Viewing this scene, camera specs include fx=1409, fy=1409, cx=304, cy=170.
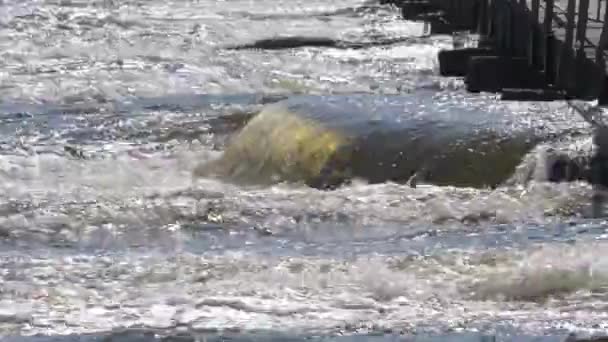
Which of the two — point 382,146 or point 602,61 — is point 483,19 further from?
point 382,146

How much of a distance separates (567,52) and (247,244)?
5.59 m

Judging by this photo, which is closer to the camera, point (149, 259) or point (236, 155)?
point (149, 259)

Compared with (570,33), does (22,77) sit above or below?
below

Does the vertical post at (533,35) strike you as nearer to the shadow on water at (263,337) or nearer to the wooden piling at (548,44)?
the wooden piling at (548,44)

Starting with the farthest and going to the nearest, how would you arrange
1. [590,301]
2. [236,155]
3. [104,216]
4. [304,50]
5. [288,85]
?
[304,50]
[288,85]
[236,155]
[104,216]
[590,301]

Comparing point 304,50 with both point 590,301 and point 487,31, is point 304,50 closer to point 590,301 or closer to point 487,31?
point 487,31

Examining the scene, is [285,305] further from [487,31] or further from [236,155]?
[487,31]

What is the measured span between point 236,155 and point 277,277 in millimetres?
4013

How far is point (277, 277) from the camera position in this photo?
26.3ft

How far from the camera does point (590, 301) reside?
7.32 meters

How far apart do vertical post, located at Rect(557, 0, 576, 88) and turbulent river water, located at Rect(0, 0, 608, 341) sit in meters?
0.79

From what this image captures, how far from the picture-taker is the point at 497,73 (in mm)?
14883

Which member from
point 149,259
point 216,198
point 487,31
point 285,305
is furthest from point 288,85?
point 285,305

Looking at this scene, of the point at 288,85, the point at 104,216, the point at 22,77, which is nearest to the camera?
the point at 104,216
